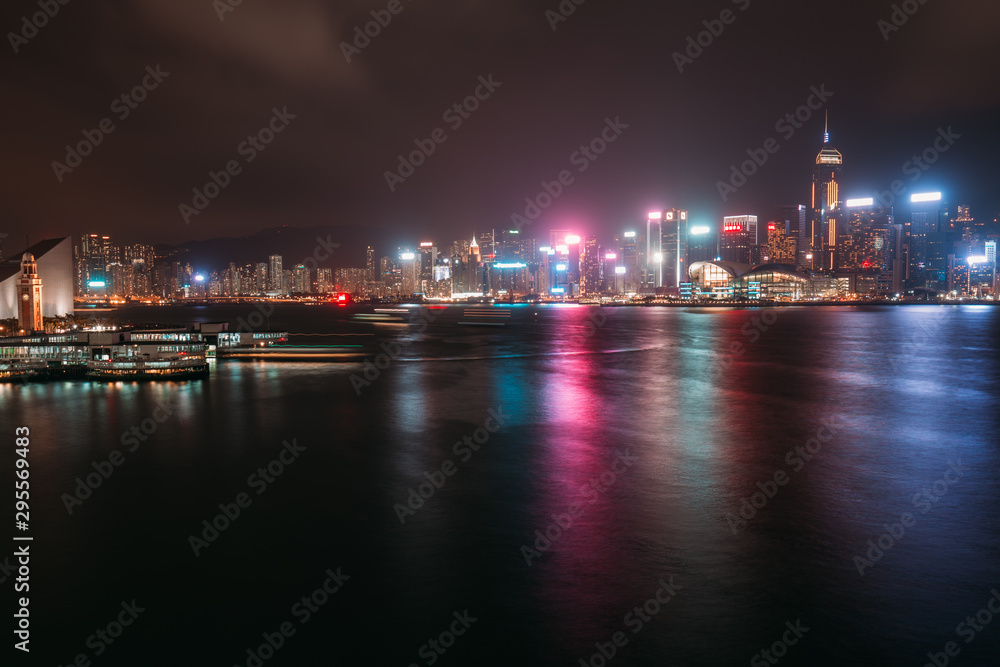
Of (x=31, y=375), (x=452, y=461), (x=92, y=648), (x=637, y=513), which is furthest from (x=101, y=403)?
(x=637, y=513)

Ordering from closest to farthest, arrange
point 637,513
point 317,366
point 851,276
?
1. point 637,513
2. point 317,366
3. point 851,276

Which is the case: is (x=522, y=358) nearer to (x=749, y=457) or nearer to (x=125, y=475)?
(x=749, y=457)
